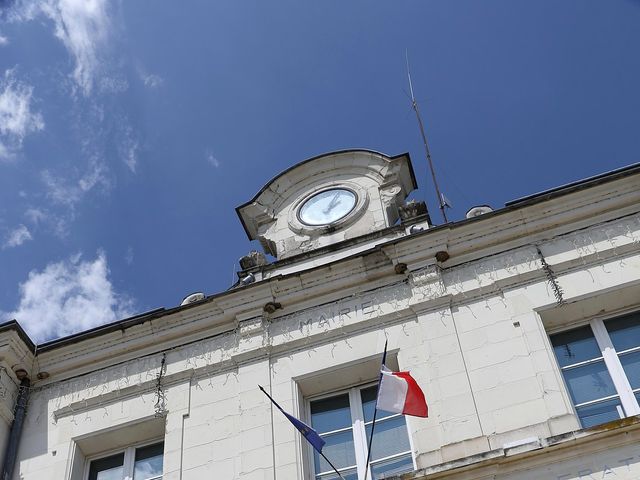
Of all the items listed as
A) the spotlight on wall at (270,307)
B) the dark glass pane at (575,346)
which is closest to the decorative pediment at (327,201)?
the spotlight on wall at (270,307)

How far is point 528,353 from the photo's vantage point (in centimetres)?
1051

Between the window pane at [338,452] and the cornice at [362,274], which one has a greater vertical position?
the cornice at [362,274]

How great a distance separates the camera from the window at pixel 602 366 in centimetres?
998

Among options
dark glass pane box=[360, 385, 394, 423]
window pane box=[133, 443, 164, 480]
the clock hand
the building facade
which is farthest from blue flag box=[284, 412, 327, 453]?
the clock hand

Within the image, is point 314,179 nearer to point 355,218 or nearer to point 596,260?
point 355,218

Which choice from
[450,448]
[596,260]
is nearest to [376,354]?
[450,448]

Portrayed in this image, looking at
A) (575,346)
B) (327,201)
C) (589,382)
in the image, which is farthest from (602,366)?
(327,201)

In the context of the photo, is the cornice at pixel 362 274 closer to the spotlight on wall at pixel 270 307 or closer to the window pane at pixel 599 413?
the spotlight on wall at pixel 270 307

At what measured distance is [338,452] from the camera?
10.8 m

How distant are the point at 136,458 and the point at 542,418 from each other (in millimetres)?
5590

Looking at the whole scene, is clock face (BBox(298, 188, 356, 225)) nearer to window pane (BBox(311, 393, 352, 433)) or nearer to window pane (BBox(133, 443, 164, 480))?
window pane (BBox(311, 393, 352, 433))

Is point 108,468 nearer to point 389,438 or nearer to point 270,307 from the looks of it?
point 270,307

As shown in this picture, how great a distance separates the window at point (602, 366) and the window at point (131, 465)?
18.1ft

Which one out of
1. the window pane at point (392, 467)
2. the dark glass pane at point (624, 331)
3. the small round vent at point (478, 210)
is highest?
the small round vent at point (478, 210)
